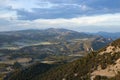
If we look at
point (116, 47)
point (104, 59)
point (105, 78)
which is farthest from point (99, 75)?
point (116, 47)

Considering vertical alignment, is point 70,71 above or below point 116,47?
below

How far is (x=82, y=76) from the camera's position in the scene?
6969 inches

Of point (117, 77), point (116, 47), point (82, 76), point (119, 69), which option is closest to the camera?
Result: point (117, 77)

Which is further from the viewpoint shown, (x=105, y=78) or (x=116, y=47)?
(x=116, y=47)

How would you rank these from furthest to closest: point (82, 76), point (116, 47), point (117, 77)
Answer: point (116, 47)
point (82, 76)
point (117, 77)

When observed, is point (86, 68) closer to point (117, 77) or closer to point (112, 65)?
point (112, 65)

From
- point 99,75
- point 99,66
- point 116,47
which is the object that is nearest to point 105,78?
point 99,75

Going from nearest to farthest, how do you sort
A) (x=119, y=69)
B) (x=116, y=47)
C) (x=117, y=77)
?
(x=117, y=77), (x=119, y=69), (x=116, y=47)

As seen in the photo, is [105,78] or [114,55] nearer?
[105,78]

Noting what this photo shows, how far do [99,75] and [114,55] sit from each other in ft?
71.0

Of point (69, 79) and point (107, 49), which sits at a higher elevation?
point (107, 49)

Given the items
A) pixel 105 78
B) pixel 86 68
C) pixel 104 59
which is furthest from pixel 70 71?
pixel 105 78

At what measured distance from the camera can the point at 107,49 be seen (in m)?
196

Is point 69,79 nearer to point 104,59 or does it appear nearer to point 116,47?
point 104,59
